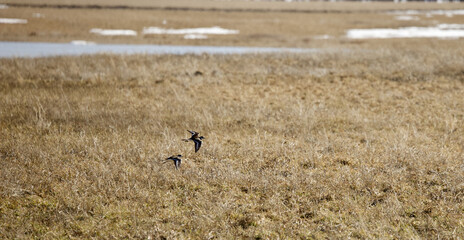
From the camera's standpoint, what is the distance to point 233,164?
27.2ft

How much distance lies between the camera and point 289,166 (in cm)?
813

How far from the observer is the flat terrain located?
5938mm

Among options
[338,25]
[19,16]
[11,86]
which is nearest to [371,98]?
[11,86]

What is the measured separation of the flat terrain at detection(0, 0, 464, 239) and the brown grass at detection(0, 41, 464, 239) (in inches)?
1.3

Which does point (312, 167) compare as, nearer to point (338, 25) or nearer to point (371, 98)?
point (371, 98)

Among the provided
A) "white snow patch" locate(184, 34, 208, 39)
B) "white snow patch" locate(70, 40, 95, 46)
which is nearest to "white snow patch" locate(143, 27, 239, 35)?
"white snow patch" locate(184, 34, 208, 39)

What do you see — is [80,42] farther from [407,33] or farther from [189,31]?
[407,33]

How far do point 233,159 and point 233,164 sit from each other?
0.37 meters

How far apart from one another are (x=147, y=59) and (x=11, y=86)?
998 centimetres

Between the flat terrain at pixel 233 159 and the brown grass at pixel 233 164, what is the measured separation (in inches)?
1.3

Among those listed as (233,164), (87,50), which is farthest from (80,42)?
(233,164)

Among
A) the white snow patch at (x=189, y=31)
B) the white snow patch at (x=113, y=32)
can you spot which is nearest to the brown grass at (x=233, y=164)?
the white snow patch at (x=113, y=32)

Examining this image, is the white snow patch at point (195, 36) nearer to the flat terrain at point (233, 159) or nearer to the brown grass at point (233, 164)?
the flat terrain at point (233, 159)

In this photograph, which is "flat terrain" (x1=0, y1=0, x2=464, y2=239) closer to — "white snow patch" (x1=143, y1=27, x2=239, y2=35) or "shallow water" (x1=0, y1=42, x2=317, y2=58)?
"shallow water" (x1=0, y1=42, x2=317, y2=58)
